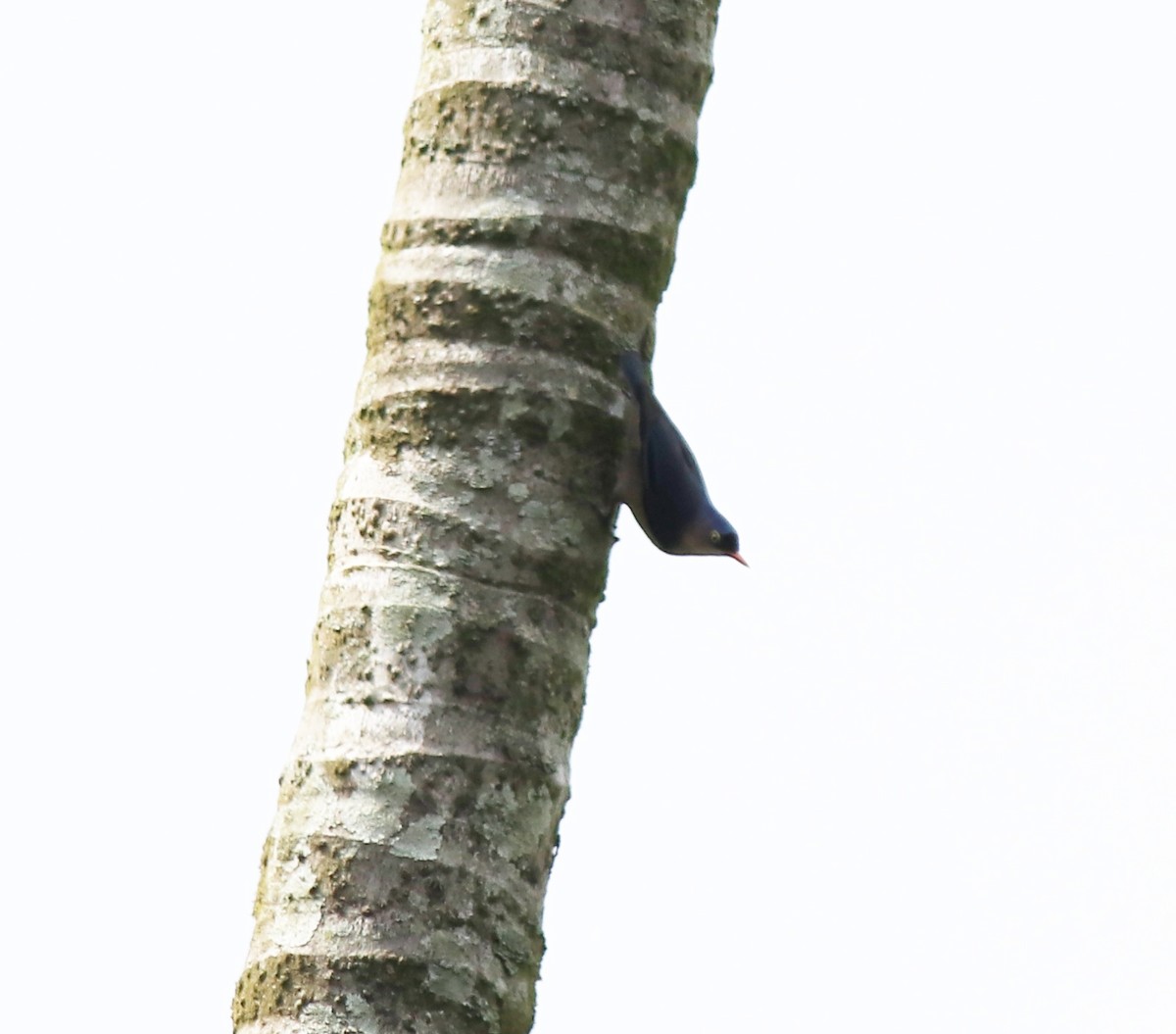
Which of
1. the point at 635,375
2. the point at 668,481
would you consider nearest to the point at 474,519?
the point at 635,375

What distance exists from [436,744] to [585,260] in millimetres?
936

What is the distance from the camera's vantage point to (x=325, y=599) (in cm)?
315

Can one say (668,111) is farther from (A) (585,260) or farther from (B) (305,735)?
(B) (305,735)

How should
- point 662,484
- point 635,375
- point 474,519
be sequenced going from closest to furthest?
point 474,519, point 635,375, point 662,484

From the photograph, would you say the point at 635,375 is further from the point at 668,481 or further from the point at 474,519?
the point at 474,519

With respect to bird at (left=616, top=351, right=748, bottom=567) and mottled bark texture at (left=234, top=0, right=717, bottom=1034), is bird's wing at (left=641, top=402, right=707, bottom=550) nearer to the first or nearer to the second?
bird at (left=616, top=351, right=748, bottom=567)

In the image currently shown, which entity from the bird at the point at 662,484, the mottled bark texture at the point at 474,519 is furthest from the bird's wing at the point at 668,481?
the mottled bark texture at the point at 474,519

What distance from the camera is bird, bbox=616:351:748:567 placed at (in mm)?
3215

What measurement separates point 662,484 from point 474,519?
52 centimetres

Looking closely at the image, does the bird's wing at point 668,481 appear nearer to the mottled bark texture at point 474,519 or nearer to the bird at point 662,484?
the bird at point 662,484

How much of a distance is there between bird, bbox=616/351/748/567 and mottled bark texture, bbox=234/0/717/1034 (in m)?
0.05

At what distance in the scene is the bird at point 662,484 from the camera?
3215 mm

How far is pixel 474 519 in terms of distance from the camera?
3.03 meters

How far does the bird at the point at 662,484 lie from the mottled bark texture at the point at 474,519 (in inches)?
2.0
